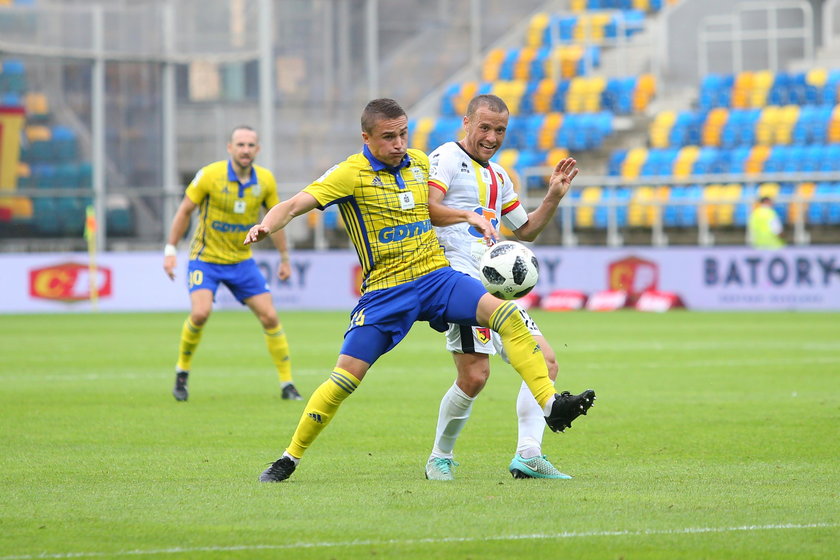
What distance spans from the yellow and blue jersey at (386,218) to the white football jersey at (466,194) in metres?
0.21

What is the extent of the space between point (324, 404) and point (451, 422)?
0.77m

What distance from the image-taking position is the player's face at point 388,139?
7.02 m

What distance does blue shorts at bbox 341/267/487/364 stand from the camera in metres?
7.00

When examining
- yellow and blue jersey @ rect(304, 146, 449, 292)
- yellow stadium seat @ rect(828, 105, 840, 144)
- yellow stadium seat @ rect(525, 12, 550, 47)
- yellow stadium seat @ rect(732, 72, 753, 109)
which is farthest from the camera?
yellow stadium seat @ rect(525, 12, 550, 47)

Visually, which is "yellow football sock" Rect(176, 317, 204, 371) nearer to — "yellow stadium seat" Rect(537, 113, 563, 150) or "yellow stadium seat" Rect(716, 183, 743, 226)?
"yellow stadium seat" Rect(716, 183, 743, 226)

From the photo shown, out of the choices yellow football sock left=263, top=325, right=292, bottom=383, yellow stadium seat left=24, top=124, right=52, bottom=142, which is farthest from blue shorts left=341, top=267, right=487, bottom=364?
yellow stadium seat left=24, top=124, right=52, bottom=142

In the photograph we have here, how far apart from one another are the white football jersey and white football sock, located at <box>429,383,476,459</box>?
0.67 m

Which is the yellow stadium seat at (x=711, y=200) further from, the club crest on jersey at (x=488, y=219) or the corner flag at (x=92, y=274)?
the club crest on jersey at (x=488, y=219)

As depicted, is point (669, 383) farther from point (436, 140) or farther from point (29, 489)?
point (436, 140)

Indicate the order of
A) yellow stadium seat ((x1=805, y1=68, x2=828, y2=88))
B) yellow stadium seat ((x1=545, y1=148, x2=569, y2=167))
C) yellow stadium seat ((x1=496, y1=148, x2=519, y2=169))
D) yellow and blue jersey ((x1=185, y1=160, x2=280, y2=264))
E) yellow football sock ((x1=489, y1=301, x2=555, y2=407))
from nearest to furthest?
1. yellow football sock ((x1=489, y1=301, x2=555, y2=407))
2. yellow and blue jersey ((x1=185, y1=160, x2=280, y2=264))
3. yellow stadium seat ((x1=805, y1=68, x2=828, y2=88))
4. yellow stadium seat ((x1=545, y1=148, x2=569, y2=167))
5. yellow stadium seat ((x1=496, y1=148, x2=519, y2=169))

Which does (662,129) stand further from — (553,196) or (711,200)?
(553,196)

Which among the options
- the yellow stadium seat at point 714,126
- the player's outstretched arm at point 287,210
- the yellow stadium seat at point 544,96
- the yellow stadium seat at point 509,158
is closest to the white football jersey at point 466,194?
the player's outstretched arm at point 287,210

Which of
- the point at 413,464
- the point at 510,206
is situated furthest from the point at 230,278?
the point at 510,206

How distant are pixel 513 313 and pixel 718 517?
1437 millimetres
